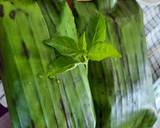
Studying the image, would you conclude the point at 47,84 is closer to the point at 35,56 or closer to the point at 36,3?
the point at 35,56

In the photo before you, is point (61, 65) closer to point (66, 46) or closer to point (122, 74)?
point (66, 46)

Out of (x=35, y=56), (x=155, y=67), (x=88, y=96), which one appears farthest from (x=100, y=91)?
(x=155, y=67)

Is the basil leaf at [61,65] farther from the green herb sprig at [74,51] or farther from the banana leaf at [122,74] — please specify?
the banana leaf at [122,74]

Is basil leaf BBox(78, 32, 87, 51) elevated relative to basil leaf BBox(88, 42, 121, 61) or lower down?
elevated

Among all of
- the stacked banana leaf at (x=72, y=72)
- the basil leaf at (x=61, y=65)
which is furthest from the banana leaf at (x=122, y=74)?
the basil leaf at (x=61, y=65)

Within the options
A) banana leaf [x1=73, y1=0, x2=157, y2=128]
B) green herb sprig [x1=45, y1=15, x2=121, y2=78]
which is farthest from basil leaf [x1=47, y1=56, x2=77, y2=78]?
banana leaf [x1=73, y1=0, x2=157, y2=128]

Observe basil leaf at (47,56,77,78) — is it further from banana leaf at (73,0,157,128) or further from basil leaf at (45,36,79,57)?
banana leaf at (73,0,157,128)

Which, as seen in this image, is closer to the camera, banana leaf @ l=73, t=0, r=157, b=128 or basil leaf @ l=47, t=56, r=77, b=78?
basil leaf @ l=47, t=56, r=77, b=78

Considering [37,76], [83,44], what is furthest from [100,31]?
[37,76]
